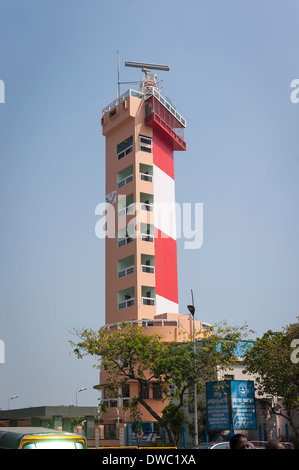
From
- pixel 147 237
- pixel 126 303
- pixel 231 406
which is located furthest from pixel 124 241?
pixel 231 406

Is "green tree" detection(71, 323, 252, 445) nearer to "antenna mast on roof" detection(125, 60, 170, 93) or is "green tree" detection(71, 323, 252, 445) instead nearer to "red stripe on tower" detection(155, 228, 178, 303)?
"red stripe on tower" detection(155, 228, 178, 303)

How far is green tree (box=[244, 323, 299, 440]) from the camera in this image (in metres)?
32.3

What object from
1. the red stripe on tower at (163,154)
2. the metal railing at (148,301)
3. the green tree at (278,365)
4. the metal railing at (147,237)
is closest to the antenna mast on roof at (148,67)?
the red stripe on tower at (163,154)

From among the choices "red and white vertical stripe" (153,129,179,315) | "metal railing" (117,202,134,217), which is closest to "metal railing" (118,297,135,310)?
"red and white vertical stripe" (153,129,179,315)

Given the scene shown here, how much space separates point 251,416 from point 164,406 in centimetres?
1335

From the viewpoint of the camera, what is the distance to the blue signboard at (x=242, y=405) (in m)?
28.8

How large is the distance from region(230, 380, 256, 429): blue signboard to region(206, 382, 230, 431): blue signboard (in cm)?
43

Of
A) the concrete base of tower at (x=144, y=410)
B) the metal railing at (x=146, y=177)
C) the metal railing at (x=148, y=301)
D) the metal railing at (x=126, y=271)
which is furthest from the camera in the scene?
the metal railing at (x=146, y=177)

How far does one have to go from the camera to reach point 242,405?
29328mm

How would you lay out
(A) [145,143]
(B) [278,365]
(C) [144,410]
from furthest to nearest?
(A) [145,143] → (C) [144,410] → (B) [278,365]

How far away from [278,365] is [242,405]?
15.2 feet

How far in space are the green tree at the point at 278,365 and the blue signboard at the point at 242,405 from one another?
3452 mm

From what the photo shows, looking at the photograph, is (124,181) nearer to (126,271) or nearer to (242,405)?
(126,271)

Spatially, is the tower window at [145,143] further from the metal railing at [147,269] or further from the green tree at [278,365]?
the green tree at [278,365]
